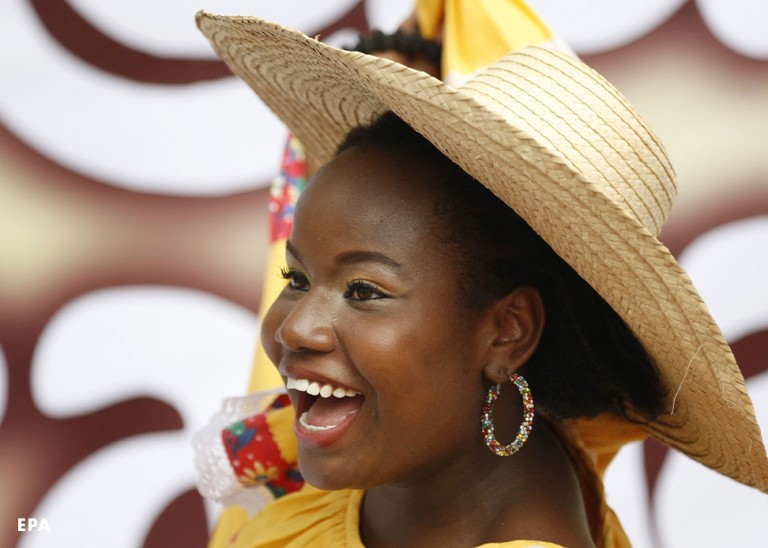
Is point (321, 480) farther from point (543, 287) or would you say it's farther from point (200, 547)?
point (200, 547)

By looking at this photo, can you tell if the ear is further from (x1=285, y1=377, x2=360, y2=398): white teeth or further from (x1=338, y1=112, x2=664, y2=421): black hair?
(x1=285, y1=377, x2=360, y2=398): white teeth

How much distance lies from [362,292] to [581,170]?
0.29 meters

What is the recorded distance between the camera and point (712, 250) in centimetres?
244

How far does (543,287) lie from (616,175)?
0.21 m

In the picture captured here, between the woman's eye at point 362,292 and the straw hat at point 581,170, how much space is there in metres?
0.18

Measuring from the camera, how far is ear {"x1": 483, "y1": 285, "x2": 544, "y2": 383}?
1294 millimetres

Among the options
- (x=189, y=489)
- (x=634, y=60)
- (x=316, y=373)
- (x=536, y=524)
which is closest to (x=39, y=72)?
(x=189, y=489)

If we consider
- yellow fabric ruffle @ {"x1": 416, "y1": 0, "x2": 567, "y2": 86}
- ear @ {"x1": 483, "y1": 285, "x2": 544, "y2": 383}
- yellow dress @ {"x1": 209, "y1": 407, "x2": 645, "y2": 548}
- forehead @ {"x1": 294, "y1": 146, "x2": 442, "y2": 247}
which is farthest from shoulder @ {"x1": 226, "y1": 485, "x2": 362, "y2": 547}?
yellow fabric ruffle @ {"x1": 416, "y1": 0, "x2": 567, "y2": 86}

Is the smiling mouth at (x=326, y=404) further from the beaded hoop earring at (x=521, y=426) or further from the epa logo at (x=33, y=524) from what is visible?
the epa logo at (x=33, y=524)

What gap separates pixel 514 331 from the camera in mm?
1310

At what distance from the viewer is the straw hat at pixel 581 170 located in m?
1.06

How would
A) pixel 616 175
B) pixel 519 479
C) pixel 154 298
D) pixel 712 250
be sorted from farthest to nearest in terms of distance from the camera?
pixel 154 298 → pixel 712 250 → pixel 519 479 → pixel 616 175

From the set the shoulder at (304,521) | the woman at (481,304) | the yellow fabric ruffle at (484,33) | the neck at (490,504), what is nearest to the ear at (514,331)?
the woman at (481,304)

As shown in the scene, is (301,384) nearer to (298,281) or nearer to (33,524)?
(298,281)
